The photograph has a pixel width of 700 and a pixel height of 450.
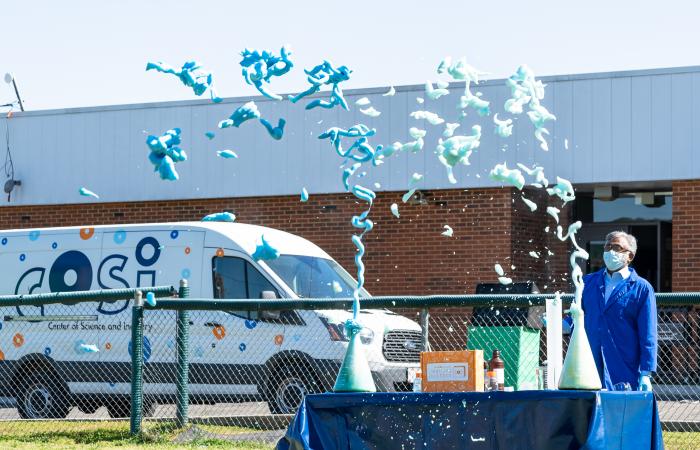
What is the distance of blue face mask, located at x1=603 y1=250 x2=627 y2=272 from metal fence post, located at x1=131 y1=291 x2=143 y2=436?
15.8 feet

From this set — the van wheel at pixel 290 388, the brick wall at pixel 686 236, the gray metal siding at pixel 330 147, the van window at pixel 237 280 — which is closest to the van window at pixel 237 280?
the van window at pixel 237 280

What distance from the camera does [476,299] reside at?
1009cm

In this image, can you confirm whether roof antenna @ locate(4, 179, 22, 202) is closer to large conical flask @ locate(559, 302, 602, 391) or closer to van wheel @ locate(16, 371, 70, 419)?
van wheel @ locate(16, 371, 70, 419)

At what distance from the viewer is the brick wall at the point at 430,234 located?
771 inches

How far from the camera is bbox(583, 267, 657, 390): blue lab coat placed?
7840 millimetres

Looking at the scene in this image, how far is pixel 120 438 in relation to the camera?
11250 mm

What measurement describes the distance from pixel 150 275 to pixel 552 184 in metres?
7.52

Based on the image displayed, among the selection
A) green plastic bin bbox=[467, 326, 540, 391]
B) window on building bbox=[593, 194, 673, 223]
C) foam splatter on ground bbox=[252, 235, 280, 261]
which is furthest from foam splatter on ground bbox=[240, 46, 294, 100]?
window on building bbox=[593, 194, 673, 223]

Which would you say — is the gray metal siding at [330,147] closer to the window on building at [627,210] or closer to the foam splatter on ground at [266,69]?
the window on building at [627,210]

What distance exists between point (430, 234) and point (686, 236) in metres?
3.86

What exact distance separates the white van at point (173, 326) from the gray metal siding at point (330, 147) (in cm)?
509

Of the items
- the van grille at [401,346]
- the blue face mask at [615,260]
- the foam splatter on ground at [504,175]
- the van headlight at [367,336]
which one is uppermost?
the foam splatter on ground at [504,175]

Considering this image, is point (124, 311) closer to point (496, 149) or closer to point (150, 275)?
point (150, 275)

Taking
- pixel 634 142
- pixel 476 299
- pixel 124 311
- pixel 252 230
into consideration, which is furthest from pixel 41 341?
pixel 634 142
